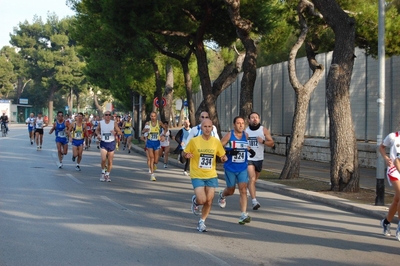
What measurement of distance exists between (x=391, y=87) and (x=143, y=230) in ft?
43.6

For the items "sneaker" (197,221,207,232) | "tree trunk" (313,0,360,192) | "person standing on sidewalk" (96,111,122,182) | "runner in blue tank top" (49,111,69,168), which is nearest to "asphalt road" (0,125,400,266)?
"sneaker" (197,221,207,232)

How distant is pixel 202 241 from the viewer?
871 cm

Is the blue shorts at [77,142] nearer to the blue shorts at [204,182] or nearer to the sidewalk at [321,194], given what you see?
the sidewalk at [321,194]

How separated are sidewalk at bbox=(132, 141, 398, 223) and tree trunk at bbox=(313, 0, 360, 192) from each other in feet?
2.66

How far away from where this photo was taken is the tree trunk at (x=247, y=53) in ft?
62.3

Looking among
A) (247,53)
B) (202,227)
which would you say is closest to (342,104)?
(247,53)

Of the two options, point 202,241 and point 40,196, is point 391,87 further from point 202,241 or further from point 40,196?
point 202,241

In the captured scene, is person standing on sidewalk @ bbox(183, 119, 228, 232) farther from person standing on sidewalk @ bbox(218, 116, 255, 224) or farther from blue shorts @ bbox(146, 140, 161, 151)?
blue shorts @ bbox(146, 140, 161, 151)

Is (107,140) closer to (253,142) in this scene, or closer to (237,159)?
(253,142)

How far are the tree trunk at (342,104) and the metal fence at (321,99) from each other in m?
4.88

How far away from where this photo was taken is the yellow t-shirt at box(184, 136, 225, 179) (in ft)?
31.0

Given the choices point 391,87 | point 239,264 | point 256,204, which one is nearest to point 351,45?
point 256,204

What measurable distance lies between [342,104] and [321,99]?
1088 cm

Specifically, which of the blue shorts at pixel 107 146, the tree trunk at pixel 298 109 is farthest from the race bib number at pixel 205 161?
the tree trunk at pixel 298 109
